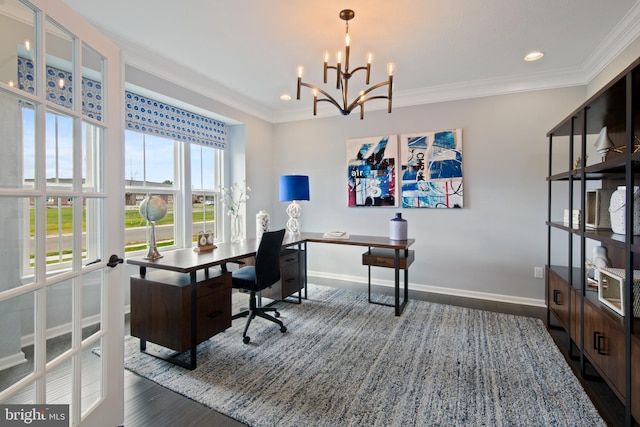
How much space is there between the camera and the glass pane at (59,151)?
1189 millimetres

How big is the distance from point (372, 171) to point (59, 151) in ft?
11.1

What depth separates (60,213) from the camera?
1245 mm

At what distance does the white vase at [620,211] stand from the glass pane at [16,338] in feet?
Result: 9.67

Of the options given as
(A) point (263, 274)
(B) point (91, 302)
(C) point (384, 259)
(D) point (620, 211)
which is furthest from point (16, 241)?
(D) point (620, 211)

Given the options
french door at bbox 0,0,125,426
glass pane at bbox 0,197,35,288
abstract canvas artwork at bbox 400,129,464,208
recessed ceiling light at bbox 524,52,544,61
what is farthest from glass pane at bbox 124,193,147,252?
recessed ceiling light at bbox 524,52,544,61

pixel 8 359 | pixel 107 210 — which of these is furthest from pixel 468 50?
pixel 8 359

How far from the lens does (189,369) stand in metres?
2.13

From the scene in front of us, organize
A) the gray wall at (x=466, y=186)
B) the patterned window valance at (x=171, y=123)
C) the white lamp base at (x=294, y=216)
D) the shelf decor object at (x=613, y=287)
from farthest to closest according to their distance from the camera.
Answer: the white lamp base at (x=294, y=216) < the gray wall at (x=466, y=186) < the patterned window valance at (x=171, y=123) < the shelf decor object at (x=613, y=287)

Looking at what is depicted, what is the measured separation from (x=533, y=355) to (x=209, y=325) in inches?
98.4

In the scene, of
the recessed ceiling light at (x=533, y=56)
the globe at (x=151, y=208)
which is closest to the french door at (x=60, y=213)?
the globe at (x=151, y=208)

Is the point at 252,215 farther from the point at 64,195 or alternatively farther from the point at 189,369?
the point at 64,195

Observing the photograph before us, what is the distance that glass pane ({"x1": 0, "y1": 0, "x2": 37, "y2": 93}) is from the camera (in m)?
1.00

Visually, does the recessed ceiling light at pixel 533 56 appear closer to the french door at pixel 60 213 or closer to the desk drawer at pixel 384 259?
the desk drawer at pixel 384 259

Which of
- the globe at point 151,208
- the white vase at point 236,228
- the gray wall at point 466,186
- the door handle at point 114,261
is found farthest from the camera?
the white vase at point 236,228
